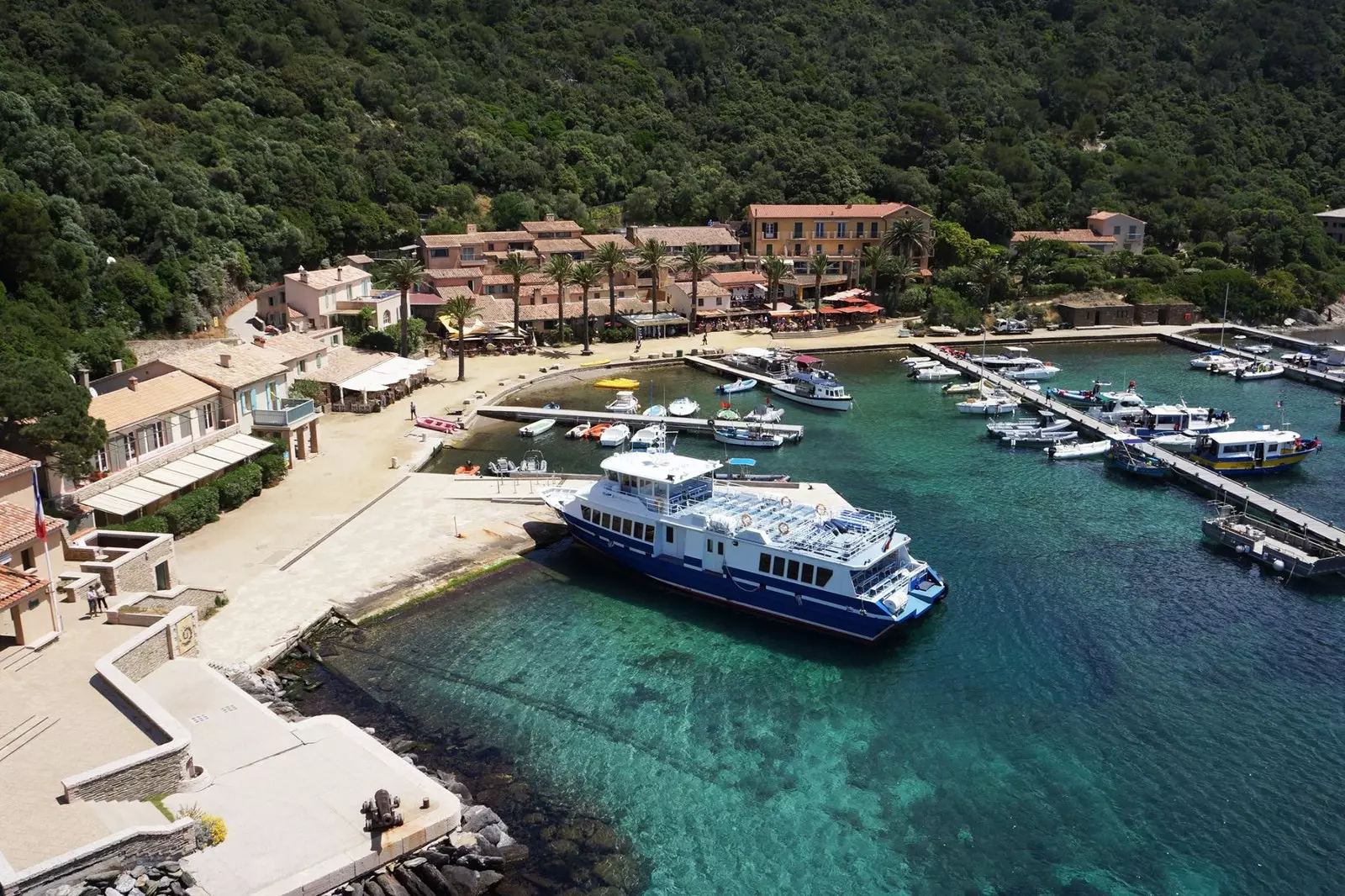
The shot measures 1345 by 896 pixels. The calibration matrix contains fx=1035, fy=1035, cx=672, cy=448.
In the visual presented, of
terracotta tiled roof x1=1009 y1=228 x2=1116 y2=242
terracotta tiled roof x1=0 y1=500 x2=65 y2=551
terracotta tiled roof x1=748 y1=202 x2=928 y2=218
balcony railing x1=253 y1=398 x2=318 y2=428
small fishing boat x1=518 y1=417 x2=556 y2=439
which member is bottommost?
small fishing boat x1=518 y1=417 x2=556 y2=439

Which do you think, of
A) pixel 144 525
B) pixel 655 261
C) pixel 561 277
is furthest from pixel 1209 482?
pixel 655 261

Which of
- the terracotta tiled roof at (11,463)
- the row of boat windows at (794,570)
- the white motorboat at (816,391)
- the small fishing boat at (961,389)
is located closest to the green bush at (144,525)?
the terracotta tiled roof at (11,463)

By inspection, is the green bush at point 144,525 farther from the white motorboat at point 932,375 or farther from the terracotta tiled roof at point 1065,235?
the terracotta tiled roof at point 1065,235

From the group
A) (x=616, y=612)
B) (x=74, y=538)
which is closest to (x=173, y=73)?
(x=74, y=538)

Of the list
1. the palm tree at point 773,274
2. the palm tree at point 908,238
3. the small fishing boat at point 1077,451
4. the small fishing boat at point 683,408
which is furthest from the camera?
the palm tree at point 908,238

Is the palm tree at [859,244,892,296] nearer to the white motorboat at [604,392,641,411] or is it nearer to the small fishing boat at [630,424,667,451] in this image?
the white motorboat at [604,392,641,411]

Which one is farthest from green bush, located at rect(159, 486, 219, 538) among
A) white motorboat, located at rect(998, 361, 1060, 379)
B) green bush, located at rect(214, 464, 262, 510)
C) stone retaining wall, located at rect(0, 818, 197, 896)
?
white motorboat, located at rect(998, 361, 1060, 379)

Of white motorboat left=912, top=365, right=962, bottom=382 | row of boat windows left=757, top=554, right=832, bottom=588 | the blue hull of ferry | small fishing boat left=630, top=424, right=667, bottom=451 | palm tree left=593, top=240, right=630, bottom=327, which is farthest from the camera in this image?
palm tree left=593, top=240, right=630, bottom=327

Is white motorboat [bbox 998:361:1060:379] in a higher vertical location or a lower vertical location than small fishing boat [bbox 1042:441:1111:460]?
higher
